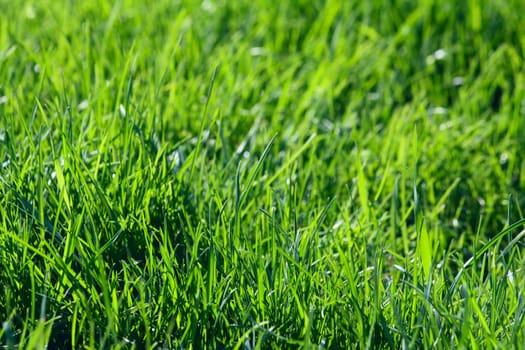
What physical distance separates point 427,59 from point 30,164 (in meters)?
1.94

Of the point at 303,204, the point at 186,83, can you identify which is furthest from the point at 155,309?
the point at 186,83

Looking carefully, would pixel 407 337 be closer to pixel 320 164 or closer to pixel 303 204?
pixel 303 204

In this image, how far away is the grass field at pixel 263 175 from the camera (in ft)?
5.83

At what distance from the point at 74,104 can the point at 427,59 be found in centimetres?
163

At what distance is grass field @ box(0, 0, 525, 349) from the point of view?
178 cm

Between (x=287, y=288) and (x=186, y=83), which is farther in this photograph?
(x=186, y=83)

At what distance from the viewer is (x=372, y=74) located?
130 inches

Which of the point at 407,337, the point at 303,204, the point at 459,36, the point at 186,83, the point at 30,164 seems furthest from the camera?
the point at 459,36

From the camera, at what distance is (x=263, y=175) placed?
2572mm

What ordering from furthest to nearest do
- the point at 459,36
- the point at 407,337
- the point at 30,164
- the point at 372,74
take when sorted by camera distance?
1. the point at 459,36
2. the point at 372,74
3. the point at 30,164
4. the point at 407,337

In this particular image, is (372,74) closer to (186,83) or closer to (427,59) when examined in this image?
(427,59)

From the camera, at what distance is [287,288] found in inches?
70.4

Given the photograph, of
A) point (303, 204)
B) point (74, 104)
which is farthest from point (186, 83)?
point (303, 204)

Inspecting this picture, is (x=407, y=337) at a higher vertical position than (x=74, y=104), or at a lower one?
lower
